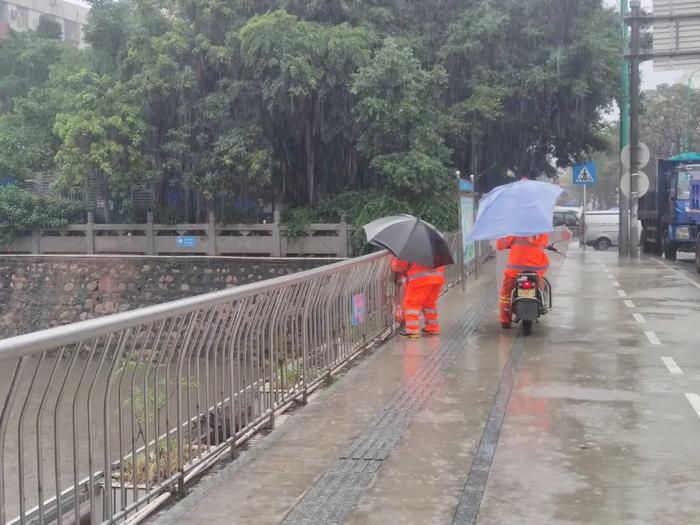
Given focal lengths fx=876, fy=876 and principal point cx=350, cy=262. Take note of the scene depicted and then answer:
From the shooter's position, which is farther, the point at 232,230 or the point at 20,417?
the point at 232,230

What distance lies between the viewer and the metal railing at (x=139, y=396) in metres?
3.73

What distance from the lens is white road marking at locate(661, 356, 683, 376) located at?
8516 millimetres

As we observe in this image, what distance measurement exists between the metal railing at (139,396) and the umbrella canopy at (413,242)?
9.26 feet

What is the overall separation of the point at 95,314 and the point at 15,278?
→ 11.6 ft

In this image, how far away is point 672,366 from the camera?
8.84 metres

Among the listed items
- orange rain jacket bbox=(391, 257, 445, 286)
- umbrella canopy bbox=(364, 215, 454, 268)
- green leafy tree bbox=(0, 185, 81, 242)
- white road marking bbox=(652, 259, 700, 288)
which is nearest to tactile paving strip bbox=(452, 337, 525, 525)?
umbrella canopy bbox=(364, 215, 454, 268)

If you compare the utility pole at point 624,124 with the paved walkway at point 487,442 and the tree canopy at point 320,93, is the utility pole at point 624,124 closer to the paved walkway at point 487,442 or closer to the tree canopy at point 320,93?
the tree canopy at point 320,93

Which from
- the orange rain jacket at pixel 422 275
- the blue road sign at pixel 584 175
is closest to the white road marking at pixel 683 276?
the blue road sign at pixel 584 175

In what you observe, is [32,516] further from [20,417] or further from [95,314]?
[95,314]

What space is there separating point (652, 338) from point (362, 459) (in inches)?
240

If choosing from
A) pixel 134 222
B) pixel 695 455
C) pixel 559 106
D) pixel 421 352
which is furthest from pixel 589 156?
pixel 695 455

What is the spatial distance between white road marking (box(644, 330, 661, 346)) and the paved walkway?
6cm

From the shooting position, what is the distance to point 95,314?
2547 centimetres

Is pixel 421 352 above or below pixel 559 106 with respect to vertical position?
below
